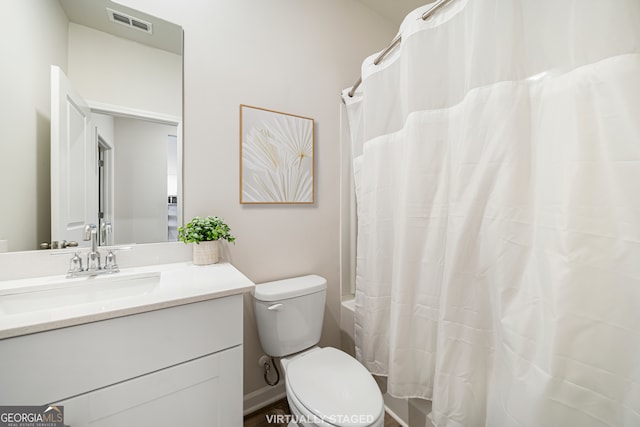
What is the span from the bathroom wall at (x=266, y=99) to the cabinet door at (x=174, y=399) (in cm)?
55

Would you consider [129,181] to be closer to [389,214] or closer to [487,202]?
[389,214]

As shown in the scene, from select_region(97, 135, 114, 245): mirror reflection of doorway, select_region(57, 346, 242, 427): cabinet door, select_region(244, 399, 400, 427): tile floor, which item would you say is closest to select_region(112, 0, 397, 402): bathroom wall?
select_region(244, 399, 400, 427): tile floor

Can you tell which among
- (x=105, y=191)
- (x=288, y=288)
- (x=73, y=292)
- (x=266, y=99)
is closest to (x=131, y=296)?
(x=73, y=292)

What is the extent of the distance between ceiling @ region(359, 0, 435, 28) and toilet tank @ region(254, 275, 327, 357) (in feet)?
6.55

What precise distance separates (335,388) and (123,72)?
1.64m

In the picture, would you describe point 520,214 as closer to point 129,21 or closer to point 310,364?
point 310,364

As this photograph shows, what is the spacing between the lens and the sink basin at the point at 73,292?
33.3 inches

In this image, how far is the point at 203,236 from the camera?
121cm

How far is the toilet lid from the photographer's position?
906mm

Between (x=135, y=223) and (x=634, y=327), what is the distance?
5.62ft

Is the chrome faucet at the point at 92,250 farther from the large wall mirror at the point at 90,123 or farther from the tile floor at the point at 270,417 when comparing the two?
the tile floor at the point at 270,417

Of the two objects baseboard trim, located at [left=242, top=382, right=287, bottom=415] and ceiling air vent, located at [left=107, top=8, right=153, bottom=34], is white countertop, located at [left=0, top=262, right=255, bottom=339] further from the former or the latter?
ceiling air vent, located at [left=107, top=8, right=153, bottom=34]

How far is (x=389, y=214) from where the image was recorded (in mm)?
1337

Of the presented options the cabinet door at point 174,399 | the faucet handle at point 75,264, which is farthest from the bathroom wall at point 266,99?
the cabinet door at point 174,399
